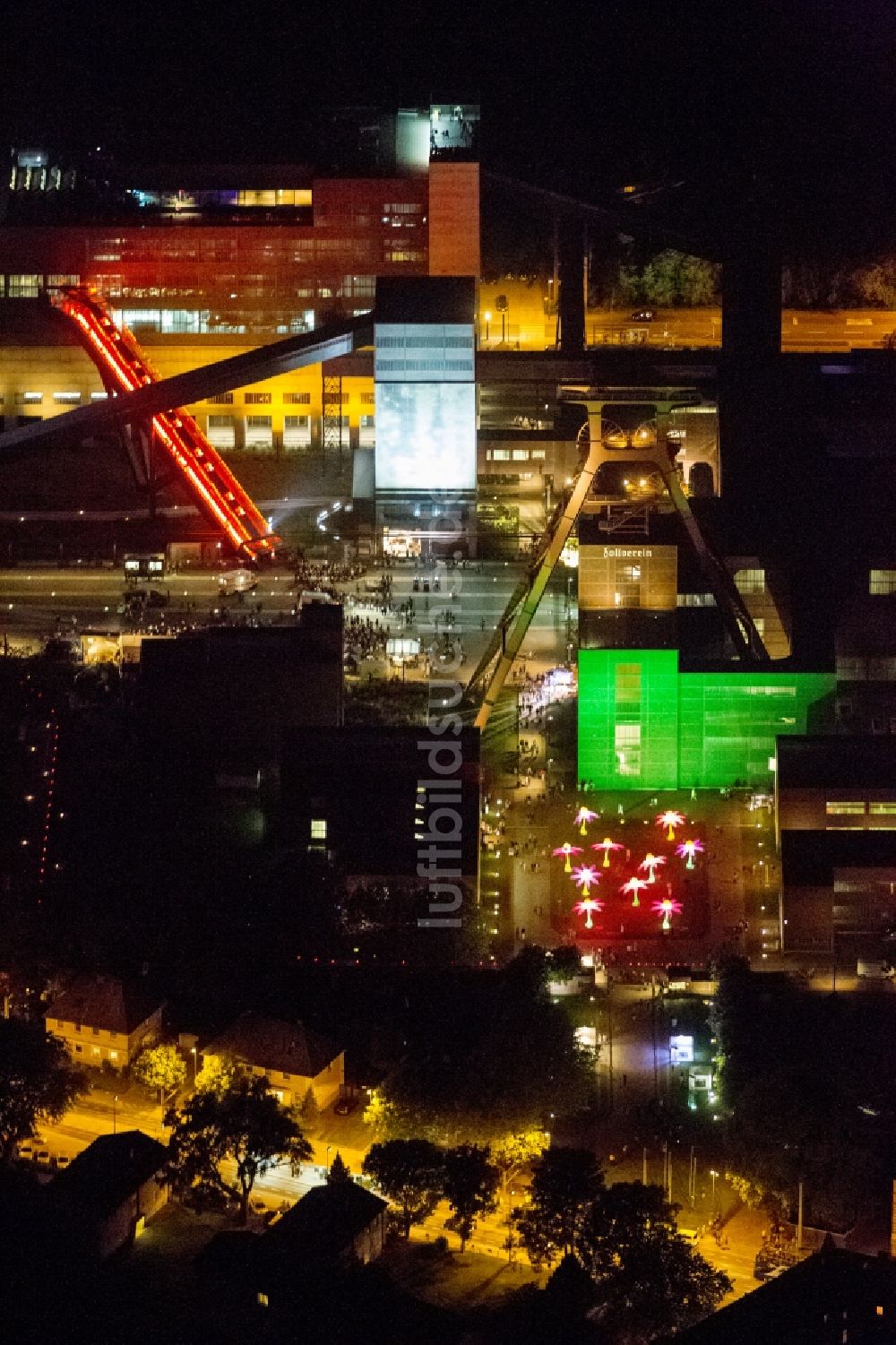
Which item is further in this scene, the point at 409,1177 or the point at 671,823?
the point at 671,823

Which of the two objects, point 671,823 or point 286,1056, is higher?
point 671,823

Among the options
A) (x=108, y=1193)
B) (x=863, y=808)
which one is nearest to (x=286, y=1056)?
(x=108, y=1193)

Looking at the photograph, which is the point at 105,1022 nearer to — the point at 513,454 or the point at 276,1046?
the point at 276,1046

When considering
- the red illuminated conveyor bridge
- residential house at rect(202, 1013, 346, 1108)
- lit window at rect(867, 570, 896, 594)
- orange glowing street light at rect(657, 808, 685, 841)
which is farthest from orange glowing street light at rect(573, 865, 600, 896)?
the red illuminated conveyor bridge

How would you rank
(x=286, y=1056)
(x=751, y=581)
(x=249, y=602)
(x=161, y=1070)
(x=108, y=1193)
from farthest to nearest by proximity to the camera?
(x=751, y=581), (x=249, y=602), (x=161, y=1070), (x=286, y=1056), (x=108, y=1193)

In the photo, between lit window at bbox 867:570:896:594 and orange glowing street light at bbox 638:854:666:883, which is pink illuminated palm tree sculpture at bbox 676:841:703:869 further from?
lit window at bbox 867:570:896:594

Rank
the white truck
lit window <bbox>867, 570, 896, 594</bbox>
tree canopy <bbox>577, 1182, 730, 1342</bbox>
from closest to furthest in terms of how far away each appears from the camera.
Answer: tree canopy <bbox>577, 1182, 730, 1342</bbox> → the white truck → lit window <bbox>867, 570, 896, 594</bbox>

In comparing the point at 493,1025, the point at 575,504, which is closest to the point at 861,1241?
the point at 493,1025

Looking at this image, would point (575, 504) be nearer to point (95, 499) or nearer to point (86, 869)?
point (86, 869)
